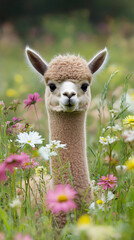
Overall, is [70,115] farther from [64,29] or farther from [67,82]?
[64,29]

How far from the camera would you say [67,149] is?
210 centimetres

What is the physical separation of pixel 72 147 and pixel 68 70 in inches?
15.9

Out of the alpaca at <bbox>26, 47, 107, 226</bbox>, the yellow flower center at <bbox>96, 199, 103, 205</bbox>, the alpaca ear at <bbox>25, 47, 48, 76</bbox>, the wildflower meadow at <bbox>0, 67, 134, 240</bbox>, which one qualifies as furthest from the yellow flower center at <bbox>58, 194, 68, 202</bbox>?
the alpaca ear at <bbox>25, 47, 48, 76</bbox>

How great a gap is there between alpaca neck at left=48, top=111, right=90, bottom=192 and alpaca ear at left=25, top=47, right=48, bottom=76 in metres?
0.29

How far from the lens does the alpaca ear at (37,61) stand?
2266 mm

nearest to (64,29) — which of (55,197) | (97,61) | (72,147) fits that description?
(97,61)

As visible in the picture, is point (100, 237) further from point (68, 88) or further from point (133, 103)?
point (133, 103)

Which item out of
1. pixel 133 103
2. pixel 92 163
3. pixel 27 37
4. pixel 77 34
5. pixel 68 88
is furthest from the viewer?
pixel 27 37

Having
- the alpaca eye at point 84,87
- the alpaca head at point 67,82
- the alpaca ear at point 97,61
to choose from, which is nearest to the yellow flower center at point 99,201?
the alpaca head at point 67,82

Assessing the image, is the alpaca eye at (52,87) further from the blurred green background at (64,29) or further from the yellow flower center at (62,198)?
the blurred green background at (64,29)

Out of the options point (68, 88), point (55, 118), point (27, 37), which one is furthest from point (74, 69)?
point (27, 37)

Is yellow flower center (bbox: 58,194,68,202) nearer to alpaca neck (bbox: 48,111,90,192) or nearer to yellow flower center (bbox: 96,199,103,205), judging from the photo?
yellow flower center (bbox: 96,199,103,205)

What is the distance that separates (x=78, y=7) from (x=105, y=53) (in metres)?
12.9

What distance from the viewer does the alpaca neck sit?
2072mm
